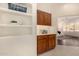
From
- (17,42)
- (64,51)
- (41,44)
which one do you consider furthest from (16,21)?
(64,51)

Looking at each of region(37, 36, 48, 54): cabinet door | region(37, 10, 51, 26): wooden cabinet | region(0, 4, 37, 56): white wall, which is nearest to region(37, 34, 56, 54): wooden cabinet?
region(37, 36, 48, 54): cabinet door

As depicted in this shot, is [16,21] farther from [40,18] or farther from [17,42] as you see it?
[40,18]

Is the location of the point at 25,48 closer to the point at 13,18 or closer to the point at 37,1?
the point at 13,18

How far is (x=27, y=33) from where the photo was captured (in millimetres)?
2996

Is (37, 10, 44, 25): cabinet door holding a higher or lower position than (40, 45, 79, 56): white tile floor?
higher

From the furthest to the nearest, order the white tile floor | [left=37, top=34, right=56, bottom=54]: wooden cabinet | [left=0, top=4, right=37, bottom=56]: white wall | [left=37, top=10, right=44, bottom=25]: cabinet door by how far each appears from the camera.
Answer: [left=37, top=10, right=44, bottom=25]: cabinet door < [left=37, top=34, right=56, bottom=54]: wooden cabinet < the white tile floor < [left=0, top=4, right=37, bottom=56]: white wall

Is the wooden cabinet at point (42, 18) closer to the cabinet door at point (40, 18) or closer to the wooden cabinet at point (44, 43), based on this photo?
the cabinet door at point (40, 18)

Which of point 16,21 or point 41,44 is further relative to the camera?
point 41,44

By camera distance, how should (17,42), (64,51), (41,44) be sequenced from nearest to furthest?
1. (17,42)
2. (64,51)
3. (41,44)

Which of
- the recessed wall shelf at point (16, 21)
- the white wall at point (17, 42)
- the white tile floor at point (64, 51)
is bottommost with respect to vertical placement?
the white tile floor at point (64, 51)

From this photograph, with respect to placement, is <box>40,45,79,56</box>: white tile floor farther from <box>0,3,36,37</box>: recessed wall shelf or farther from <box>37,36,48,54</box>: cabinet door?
<box>0,3,36,37</box>: recessed wall shelf

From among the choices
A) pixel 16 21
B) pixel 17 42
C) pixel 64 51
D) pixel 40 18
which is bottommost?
pixel 64 51

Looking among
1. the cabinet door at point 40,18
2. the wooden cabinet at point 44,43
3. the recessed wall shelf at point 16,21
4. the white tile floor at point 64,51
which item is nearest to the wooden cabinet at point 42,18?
the cabinet door at point 40,18

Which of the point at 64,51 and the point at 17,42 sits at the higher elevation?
the point at 17,42
